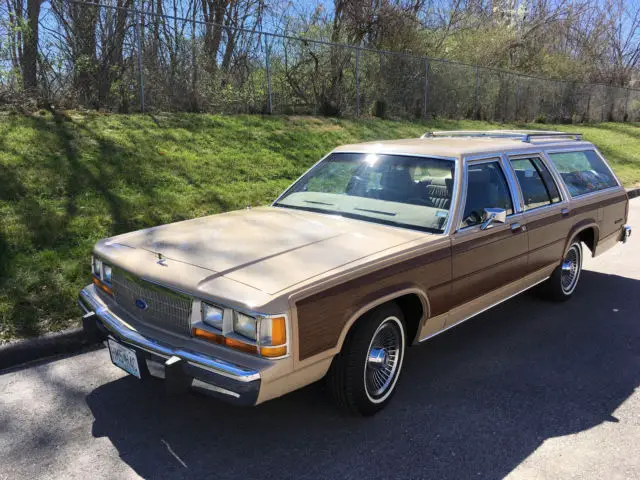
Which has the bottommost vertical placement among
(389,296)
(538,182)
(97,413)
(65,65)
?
(97,413)

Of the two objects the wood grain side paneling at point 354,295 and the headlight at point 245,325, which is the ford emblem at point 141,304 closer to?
the headlight at point 245,325

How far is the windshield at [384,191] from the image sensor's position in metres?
3.98

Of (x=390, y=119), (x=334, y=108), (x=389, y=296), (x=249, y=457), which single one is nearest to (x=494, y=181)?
(x=389, y=296)

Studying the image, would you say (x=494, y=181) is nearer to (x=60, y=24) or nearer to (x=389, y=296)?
(x=389, y=296)

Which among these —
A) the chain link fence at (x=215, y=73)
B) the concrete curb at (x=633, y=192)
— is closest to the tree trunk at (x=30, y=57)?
the chain link fence at (x=215, y=73)

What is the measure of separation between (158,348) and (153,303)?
0.30 meters

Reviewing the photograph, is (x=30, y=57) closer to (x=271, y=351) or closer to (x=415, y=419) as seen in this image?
(x=271, y=351)

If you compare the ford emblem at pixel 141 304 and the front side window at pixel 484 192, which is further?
the front side window at pixel 484 192

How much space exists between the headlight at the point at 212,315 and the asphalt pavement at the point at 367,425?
0.73m

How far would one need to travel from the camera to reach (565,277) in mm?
5637

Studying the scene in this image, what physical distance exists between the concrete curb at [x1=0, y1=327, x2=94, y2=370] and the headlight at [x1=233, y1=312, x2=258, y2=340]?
1697mm

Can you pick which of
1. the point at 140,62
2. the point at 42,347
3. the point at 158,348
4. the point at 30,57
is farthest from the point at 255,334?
the point at 140,62

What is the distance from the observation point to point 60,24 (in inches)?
399

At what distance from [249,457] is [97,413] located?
1.09 metres
